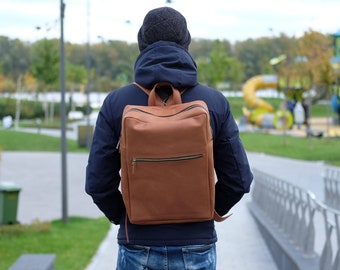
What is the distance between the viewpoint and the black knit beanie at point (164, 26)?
3346 mm

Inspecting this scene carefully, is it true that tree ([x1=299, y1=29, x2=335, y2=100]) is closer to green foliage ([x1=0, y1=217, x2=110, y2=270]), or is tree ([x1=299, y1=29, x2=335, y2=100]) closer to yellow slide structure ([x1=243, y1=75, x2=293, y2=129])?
yellow slide structure ([x1=243, y1=75, x2=293, y2=129])

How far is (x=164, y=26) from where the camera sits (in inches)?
132

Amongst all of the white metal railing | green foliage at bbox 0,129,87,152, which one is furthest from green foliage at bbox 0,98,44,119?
the white metal railing

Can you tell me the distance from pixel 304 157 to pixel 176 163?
26.0 meters

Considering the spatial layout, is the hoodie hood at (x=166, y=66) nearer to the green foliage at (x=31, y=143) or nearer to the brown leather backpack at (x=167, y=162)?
the brown leather backpack at (x=167, y=162)

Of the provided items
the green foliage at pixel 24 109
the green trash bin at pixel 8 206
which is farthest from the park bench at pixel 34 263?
the green foliage at pixel 24 109

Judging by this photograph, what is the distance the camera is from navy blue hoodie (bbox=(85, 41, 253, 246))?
125 inches

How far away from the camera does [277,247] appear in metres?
8.34

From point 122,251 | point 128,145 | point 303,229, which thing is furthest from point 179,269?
point 303,229

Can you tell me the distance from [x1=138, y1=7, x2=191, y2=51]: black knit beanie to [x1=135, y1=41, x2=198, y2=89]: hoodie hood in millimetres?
50

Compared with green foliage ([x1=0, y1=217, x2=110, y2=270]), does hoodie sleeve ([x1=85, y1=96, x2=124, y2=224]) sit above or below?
above

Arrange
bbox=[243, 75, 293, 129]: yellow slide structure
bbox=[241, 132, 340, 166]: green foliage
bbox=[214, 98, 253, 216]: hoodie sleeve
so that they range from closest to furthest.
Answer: bbox=[214, 98, 253, 216]: hoodie sleeve, bbox=[241, 132, 340, 166]: green foliage, bbox=[243, 75, 293, 129]: yellow slide structure

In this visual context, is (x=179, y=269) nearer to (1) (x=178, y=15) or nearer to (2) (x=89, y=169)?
(2) (x=89, y=169)

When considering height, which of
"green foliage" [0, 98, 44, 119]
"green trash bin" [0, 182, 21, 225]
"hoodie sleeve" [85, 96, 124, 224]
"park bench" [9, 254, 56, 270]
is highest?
"hoodie sleeve" [85, 96, 124, 224]
